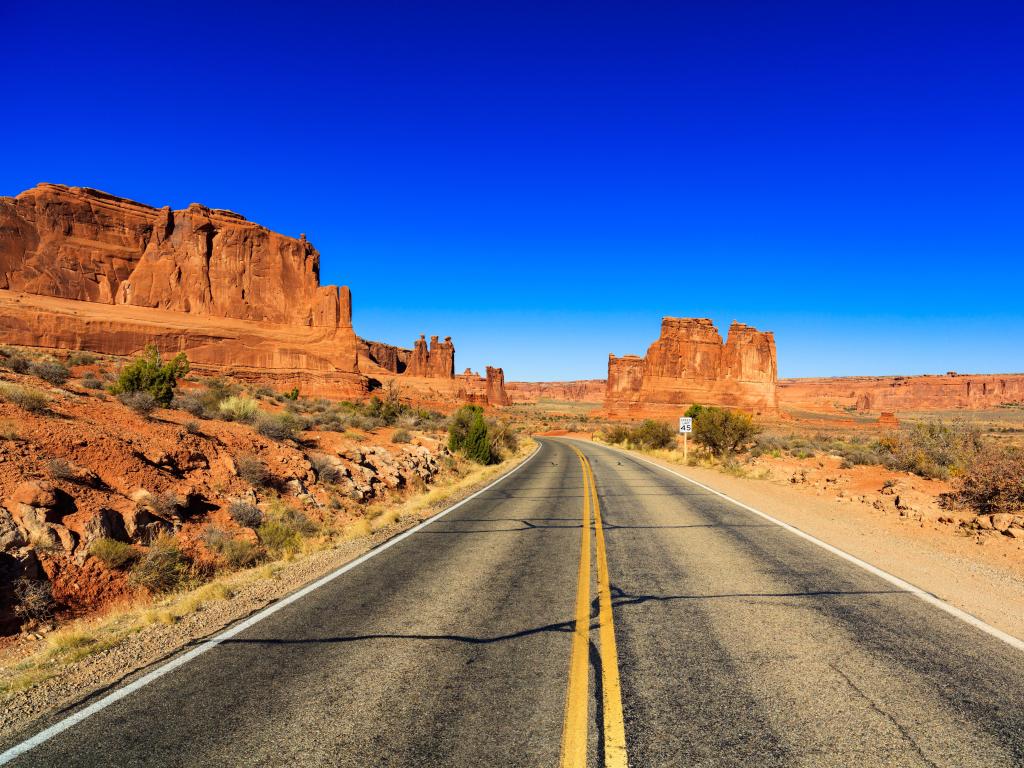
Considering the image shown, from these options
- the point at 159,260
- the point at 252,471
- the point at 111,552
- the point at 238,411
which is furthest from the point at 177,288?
the point at 111,552

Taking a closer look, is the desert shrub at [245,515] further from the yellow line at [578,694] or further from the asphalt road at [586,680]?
the yellow line at [578,694]

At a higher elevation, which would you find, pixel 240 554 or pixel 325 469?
pixel 325 469

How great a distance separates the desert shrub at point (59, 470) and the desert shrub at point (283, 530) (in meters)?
3.03

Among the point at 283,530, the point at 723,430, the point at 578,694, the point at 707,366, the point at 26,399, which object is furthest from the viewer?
the point at 707,366

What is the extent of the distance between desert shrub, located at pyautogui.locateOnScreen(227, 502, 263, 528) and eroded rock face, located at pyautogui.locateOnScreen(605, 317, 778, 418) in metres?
89.9

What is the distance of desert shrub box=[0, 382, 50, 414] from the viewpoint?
10.3 metres

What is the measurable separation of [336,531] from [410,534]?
2.20m

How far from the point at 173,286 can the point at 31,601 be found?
7089 centimetres

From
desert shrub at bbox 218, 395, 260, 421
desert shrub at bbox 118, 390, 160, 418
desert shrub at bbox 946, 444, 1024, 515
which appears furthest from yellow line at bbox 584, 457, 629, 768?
desert shrub at bbox 218, 395, 260, 421

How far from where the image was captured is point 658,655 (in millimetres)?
4395

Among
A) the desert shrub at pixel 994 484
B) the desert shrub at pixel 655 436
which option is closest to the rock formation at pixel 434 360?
the desert shrub at pixel 655 436

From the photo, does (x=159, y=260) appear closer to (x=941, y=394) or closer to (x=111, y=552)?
(x=111, y=552)

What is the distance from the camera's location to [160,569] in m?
7.58

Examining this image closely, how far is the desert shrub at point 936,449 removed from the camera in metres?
17.0
